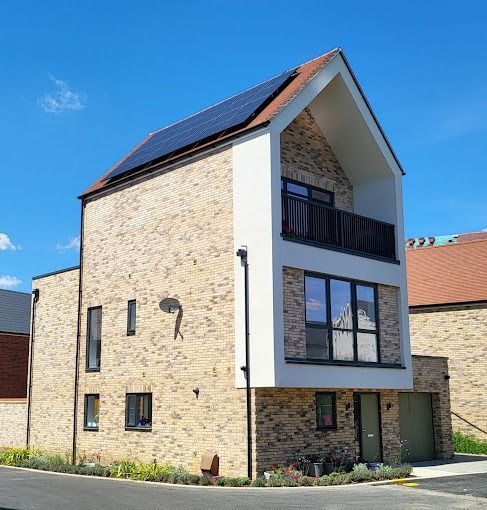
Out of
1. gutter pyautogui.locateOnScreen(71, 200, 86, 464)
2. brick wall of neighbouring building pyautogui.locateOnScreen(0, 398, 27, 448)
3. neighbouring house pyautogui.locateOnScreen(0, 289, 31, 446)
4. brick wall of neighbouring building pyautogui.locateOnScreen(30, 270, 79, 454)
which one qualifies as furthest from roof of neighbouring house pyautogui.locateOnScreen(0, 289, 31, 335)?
gutter pyautogui.locateOnScreen(71, 200, 86, 464)

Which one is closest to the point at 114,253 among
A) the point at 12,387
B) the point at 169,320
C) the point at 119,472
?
the point at 169,320

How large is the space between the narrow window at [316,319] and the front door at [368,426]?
2327mm

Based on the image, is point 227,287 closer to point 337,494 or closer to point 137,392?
point 137,392

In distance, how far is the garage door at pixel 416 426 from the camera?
21688 mm

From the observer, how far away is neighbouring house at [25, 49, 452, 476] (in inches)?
674

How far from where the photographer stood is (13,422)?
79.3ft

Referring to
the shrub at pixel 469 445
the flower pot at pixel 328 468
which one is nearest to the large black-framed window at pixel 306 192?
the flower pot at pixel 328 468

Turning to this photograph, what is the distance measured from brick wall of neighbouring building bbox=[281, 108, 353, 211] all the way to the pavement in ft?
25.8

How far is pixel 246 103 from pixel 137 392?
873cm

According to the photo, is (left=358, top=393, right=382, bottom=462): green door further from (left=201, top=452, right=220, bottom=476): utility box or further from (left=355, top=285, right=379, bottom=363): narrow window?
(left=201, top=452, right=220, bottom=476): utility box

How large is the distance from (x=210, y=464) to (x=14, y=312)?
69.8 feet

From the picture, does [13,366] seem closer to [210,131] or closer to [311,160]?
[210,131]

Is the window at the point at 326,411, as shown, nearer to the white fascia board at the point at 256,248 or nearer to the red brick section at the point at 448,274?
the white fascia board at the point at 256,248

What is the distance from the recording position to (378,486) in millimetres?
15562
